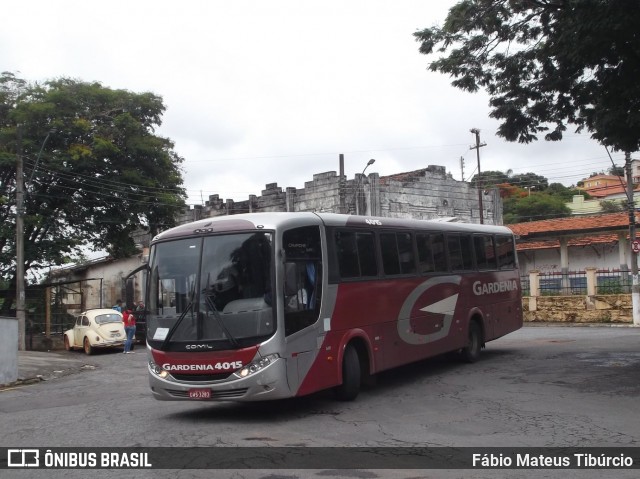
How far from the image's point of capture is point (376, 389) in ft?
41.5

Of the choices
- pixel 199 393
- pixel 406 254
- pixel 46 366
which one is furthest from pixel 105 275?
pixel 199 393

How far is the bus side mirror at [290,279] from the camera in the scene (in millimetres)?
9945

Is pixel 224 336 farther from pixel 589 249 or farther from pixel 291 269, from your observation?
pixel 589 249

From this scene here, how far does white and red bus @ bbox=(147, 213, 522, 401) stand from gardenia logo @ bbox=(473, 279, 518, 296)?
3.31 metres

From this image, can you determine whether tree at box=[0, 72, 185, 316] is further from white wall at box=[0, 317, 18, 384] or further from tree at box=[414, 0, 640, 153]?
tree at box=[414, 0, 640, 153]

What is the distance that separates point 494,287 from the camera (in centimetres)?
1691

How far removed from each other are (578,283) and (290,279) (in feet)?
79.5

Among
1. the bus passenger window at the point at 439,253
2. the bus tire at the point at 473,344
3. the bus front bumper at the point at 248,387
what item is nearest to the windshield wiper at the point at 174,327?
the bus front bumper at the point at 248,387

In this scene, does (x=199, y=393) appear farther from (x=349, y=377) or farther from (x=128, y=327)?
(x=128, y=327)

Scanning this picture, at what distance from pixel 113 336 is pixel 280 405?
16.4 meters

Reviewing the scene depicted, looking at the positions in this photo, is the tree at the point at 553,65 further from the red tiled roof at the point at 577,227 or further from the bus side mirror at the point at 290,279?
the red tiled roof at the point at 577,227

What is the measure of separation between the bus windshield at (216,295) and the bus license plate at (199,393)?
599 mm

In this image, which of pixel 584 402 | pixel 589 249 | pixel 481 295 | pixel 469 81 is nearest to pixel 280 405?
pixel 584 402

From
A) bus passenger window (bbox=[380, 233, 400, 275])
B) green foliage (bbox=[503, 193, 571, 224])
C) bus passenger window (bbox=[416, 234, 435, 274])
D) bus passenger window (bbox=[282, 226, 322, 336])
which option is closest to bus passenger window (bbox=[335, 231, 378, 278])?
bus passenger window (bbox=[380, 233, 400, 275])
